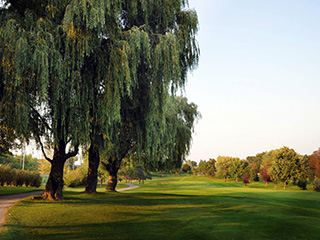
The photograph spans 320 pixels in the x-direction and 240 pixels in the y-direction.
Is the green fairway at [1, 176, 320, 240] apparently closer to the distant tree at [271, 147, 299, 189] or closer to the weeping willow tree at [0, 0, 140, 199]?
the weeping willow tree at [0, 0, 140, 199]

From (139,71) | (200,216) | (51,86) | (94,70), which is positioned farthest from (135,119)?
(200,216)

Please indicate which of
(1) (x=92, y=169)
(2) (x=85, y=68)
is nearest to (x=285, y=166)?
(1) (x=92, y=169)

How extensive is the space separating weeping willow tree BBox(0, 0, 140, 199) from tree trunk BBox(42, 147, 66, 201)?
83.8 inches

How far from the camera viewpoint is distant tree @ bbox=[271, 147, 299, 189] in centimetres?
4794

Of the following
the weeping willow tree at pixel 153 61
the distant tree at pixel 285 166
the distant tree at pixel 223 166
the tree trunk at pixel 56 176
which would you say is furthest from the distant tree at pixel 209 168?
the tree trunk at pixel 56 176

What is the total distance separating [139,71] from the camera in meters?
15.9

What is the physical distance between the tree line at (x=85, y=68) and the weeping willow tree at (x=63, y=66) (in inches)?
1.7

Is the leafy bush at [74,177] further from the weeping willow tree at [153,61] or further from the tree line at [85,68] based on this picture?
the weeping willow tree at [153,61]

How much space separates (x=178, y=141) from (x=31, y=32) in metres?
16.6

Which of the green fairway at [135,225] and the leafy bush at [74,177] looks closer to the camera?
the green fairway at [135,225]

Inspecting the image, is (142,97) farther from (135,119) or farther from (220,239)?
(220,239)

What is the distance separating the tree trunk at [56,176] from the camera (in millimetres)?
16172

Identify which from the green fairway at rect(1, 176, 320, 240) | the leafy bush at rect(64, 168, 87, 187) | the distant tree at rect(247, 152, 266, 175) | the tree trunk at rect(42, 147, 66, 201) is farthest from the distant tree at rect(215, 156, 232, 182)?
the tree trunk at rect(42, 147, 66, 201)

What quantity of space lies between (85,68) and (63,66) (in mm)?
1517
